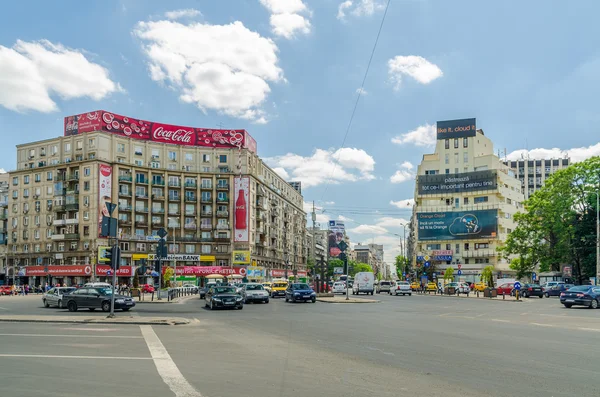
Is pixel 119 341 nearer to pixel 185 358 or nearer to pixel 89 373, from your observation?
pixel 185 358

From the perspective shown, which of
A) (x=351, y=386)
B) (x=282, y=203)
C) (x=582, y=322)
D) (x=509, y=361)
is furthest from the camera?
(x=282, y=203)

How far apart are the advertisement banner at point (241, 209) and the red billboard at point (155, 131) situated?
7302mm

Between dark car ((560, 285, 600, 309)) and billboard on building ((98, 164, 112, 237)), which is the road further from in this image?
billboard on building ((98, 164, 112, 237))

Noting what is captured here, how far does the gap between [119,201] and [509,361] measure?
85163 mm

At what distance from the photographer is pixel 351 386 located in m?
8.31

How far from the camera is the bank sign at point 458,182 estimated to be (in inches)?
3797

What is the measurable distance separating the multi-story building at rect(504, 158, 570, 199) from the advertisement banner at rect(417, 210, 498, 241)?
72.3m

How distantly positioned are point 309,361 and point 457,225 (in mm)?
86831

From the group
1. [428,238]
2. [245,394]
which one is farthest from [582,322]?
[428,238]

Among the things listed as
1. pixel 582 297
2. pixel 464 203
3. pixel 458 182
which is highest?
pixel 458 182

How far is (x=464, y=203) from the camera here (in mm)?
100000

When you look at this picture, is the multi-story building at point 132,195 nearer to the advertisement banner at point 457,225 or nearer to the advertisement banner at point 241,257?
the advertisement banner at point 241,257

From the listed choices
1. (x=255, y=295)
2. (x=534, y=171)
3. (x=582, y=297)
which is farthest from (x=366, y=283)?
(x=534, y=171)

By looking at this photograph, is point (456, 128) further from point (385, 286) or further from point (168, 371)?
point (168, 371)
